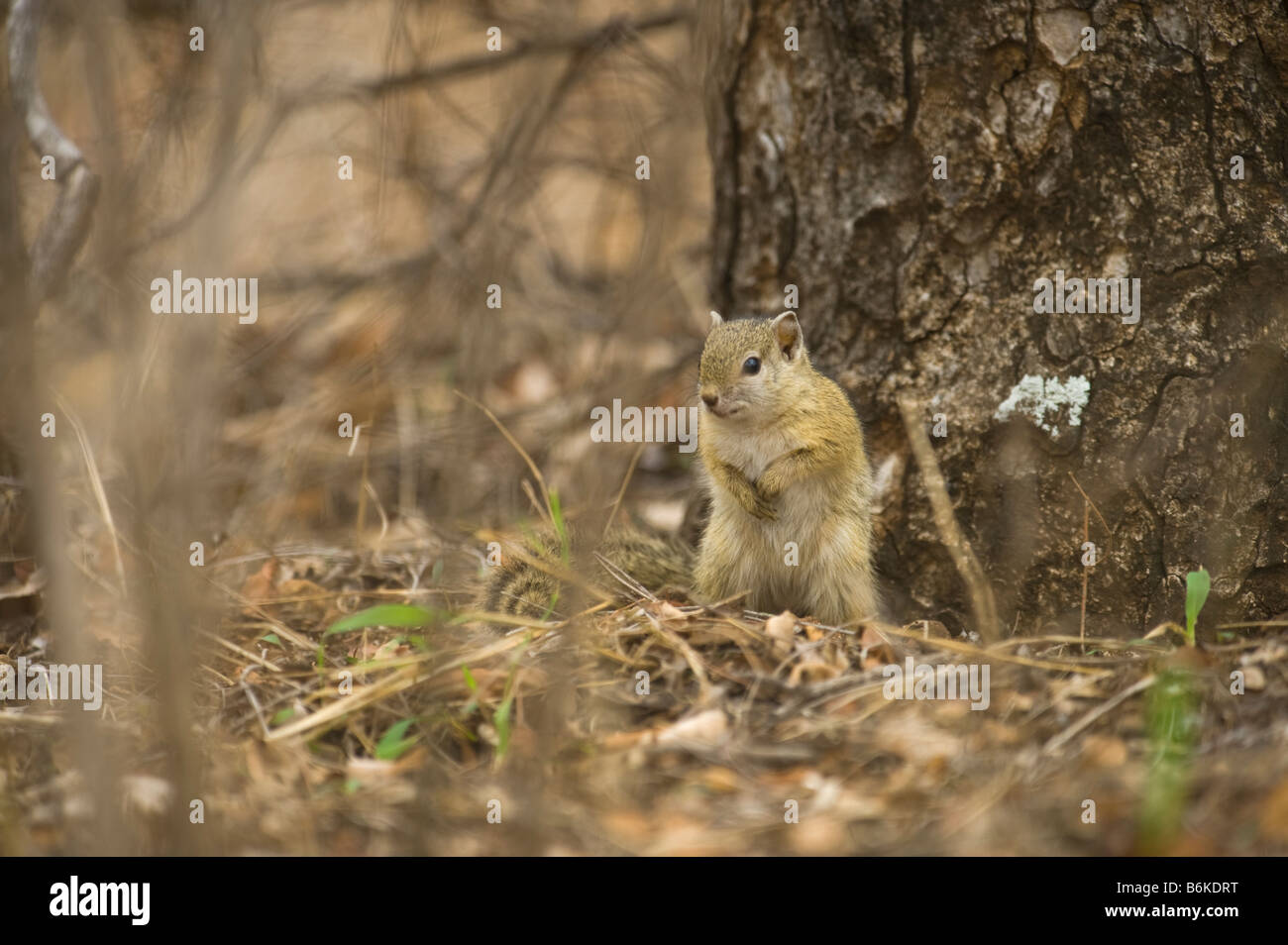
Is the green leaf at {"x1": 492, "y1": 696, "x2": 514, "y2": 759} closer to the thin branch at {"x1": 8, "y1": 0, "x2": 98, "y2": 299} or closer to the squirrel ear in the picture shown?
the squirrel ear

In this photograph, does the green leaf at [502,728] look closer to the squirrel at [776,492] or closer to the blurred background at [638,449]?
the blurred background at [638,449]

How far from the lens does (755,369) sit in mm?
4238

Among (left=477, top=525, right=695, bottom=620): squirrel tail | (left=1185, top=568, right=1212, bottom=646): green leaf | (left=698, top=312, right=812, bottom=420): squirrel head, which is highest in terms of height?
(left=698, top=312, right=812, bottom=420): squirrel head

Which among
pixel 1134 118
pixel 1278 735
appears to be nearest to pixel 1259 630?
pixel 1278 735

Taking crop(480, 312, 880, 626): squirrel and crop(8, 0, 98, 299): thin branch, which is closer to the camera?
crop(8, 0, 98, 299): thin branch

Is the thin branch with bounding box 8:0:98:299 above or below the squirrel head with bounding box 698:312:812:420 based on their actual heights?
above

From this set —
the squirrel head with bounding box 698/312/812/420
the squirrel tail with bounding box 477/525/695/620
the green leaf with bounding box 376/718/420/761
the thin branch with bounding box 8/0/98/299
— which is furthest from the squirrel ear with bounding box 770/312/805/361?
the thin branch with bounding box 8/0/98/299

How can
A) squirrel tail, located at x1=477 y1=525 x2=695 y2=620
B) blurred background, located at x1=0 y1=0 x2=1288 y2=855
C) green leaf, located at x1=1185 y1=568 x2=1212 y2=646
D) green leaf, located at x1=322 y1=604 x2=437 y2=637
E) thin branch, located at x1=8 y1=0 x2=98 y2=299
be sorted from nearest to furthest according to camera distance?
blurred background, located at x1=0 y1=0 x2=1288 y2=855, green leaf, located at x1=322 y1=604 x2=437 y2=637, green leaf, located at x1=1185 y1=568 x2=1212 y2=646, thin branch, located at x1=8 y1=0 x2=98 y2=299, squirrel tail, located at x1=477 y1=525 x2=695 y2=620

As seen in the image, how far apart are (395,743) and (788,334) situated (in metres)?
2.12

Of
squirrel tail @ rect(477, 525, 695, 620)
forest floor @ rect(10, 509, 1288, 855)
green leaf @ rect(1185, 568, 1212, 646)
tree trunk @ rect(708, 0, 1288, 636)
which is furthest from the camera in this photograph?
squirrel tail @ rect(477, 525, 695, 620)

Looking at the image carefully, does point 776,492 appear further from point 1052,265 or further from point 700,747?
point 700,747

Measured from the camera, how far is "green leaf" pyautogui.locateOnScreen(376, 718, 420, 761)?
3.03m

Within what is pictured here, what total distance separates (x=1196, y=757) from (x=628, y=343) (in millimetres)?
1685

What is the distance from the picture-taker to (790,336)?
431 cm
